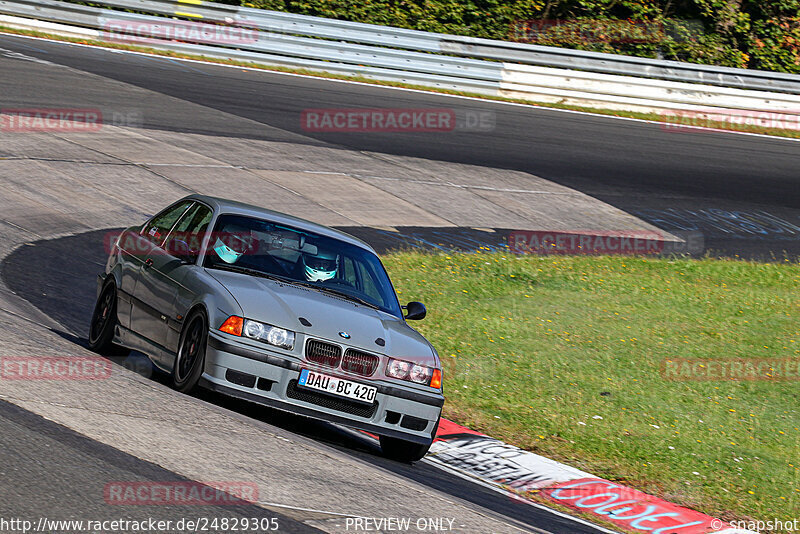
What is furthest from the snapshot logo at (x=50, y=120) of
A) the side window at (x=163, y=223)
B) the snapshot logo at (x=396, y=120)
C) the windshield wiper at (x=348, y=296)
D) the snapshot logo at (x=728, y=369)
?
the snapshot logo at (x=728, y=369)

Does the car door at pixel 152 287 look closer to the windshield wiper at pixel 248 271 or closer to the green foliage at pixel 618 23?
the windshield wiper at pixel 248 271

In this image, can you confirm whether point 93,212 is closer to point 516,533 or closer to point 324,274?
point 324,274

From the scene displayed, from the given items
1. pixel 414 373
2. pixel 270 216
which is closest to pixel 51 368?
pixel 270 216

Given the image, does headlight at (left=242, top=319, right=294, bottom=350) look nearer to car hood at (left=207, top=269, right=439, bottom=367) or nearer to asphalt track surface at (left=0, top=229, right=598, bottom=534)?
car hood at (left=207, top=269, right=439, bottom=367)

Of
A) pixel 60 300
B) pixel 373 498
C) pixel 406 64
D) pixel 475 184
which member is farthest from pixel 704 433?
pixel 406 64

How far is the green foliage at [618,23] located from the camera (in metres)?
28.1

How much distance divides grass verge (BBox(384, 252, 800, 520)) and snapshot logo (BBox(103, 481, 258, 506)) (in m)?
3.72

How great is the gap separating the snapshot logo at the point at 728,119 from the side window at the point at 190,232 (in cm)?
1879

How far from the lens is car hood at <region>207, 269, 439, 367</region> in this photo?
691 centimetres

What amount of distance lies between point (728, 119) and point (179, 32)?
13.9 meters

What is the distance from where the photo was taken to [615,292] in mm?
14008

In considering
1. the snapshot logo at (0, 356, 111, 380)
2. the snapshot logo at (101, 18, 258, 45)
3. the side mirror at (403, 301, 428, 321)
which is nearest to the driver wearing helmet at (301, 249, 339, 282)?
the side mirror at (403, 301, 428, 321)

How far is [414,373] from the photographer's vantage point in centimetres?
721

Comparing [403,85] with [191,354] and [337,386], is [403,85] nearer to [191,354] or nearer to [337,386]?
[191,354]
